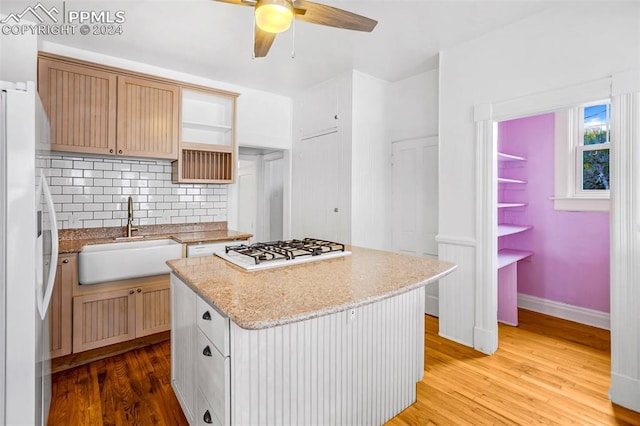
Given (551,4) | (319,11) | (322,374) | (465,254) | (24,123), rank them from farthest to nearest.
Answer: (465,254)
(551,4)
(319,11)
(322,374)
(24,123)

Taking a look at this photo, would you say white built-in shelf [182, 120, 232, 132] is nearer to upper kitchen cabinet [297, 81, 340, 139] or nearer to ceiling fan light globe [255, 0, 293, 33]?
upper kitchen cabinet [297, 81, 340, 139]

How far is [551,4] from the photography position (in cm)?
220

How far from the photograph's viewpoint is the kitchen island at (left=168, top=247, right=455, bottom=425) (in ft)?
3.87

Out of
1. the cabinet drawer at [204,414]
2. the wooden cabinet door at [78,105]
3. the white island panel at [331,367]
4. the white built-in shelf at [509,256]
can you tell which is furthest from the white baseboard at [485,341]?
the wooden cabinet door at [78,105]

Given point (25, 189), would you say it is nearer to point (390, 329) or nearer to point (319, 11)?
point (319, 11)

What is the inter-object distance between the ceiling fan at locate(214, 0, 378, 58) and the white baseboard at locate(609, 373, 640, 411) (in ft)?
8.58

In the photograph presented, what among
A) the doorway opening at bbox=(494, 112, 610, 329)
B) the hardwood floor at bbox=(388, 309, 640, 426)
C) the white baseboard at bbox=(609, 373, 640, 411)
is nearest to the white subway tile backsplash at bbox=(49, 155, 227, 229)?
the hardwood floor at bbox=(388, 309, 640, 426)

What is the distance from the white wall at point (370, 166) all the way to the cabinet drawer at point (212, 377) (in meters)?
Result: 2.19

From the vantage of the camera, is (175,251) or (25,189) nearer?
(25,189)

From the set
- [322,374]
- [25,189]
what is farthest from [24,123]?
[322,374]

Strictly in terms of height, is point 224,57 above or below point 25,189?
above

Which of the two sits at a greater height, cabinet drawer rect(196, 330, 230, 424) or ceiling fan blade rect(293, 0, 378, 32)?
ceiling fan blade rect(293, 0, 378, 32)

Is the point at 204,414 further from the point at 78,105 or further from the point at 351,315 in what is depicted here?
the point at 78,105

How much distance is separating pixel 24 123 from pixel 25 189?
0.25 meters
